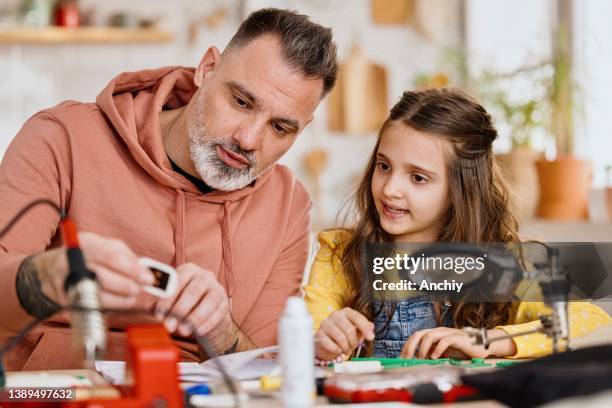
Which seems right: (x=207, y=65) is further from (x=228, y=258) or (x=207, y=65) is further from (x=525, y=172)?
(x=525, y=172)

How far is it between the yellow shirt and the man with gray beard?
124mm

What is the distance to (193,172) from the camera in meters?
2.05

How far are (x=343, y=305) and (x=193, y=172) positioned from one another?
502 millimetres

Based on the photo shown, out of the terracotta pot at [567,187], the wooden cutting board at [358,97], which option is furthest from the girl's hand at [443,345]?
the wooden cutting board at [358,97]

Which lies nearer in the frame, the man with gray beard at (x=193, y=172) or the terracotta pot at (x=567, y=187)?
the man with gray beard at (x=193, y=172)

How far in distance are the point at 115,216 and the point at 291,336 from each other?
93cm

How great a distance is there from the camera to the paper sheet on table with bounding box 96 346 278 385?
133 centimetres

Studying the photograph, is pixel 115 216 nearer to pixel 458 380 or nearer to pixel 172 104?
pixel 172 104

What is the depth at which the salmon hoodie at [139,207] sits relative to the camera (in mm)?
1788

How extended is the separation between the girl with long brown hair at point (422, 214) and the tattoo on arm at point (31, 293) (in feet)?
2.40

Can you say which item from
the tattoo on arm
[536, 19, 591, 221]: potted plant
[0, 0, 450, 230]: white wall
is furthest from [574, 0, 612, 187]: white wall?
the tattoo on arm

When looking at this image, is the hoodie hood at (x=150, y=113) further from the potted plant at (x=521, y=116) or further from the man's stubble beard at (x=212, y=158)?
the potted plant at (x=521, y=116)

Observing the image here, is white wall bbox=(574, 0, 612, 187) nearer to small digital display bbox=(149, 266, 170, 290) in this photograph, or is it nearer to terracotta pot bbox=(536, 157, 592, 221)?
terracotta pot bbox=(536, 157, 592, 221)

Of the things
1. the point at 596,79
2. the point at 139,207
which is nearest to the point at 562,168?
the point at 596,79
